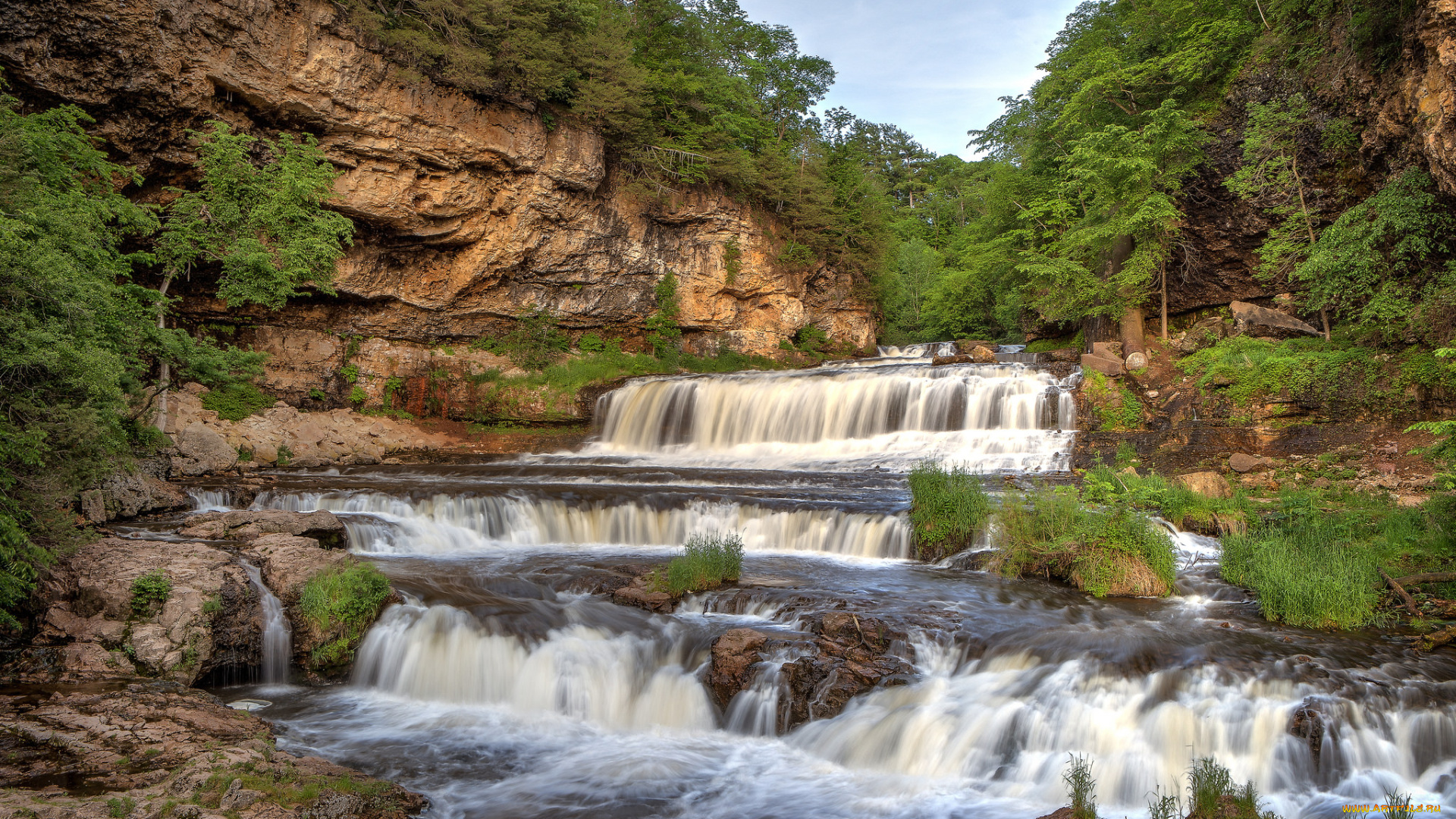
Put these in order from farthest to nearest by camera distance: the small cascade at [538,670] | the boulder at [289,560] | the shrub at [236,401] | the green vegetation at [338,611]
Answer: the shrub at [236,401], the boulder at [289,560], the green vegetation at [338,611], the small cascade at [538,670]

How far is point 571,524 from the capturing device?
12.0 meters

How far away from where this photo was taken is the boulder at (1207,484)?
11.5 metres

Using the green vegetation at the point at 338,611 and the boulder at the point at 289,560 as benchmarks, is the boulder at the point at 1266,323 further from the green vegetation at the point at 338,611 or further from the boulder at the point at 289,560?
the boulder at the point at 289,560

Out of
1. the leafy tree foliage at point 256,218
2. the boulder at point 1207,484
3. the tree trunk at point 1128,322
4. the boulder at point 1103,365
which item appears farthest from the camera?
the tree trunk at point 1128,322

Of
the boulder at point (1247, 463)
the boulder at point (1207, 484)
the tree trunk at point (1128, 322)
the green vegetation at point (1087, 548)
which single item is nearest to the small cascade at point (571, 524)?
the green vegetation at point (1087, 548)

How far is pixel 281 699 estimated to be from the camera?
22.4 feet

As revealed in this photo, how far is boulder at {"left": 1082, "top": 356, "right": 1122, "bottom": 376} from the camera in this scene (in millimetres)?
17391

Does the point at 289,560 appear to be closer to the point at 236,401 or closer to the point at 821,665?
the point at 821,665

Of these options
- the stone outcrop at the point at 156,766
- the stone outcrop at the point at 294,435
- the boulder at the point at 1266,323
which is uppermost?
the boulder at the point at 1266,323

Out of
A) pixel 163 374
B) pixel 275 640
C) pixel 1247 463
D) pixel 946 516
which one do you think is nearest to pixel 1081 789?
pixel 946 516

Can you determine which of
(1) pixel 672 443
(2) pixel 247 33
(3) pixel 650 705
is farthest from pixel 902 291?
(3) pixel 650 705

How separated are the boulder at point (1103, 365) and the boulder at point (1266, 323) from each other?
2.73 metres

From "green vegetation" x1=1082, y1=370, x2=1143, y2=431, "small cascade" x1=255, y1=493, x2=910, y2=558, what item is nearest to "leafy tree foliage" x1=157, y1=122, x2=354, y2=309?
"small cascade" x1=255, y1=493, x2=910, y2=558

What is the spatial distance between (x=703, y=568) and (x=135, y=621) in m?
5.44
